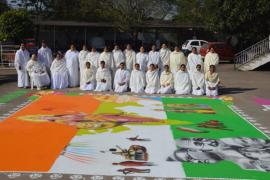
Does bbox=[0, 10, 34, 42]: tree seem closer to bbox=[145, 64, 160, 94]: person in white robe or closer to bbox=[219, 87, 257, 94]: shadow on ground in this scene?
bbox=[145, 64, 160, 94]: person in white robe

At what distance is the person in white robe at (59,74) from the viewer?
1727 centimetres

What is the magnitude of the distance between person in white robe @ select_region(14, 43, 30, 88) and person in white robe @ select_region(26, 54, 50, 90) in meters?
0.43

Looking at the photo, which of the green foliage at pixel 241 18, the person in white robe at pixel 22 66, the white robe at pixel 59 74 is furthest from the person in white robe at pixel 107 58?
the green foliage at pixel 241 18

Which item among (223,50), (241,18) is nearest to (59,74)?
(241,18)

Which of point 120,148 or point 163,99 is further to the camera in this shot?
point 163,99

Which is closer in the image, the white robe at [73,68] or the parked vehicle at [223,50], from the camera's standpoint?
the white robe at [73,68]

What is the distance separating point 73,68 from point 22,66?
1.95 m

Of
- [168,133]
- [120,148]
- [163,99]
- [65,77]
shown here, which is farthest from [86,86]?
[120,148]

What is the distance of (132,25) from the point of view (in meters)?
38.2

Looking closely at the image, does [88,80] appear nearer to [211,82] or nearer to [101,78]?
[101,78]

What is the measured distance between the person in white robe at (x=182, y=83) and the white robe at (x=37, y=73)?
4.87m

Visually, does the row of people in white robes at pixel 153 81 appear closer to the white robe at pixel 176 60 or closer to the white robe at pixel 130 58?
the white robe at pixel 130 58

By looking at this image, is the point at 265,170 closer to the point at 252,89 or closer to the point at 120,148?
the point at 120,148

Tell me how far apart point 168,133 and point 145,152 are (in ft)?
5.67
